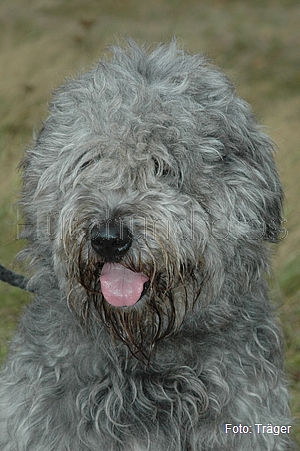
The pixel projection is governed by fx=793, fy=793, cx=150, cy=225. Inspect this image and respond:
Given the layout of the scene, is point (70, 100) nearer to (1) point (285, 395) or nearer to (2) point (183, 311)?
(2) point (183, 311)

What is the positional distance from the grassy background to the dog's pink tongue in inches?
57.8

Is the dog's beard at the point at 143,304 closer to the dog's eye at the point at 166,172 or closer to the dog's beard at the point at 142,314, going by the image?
the dog's beard at the point at 142,314

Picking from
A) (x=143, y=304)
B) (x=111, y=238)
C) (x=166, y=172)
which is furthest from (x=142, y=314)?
(x=166, y=172)

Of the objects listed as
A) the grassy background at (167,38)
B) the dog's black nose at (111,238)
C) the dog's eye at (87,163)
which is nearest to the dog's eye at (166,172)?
the dog's eye at (87,163)

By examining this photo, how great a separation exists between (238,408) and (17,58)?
5.53 metres

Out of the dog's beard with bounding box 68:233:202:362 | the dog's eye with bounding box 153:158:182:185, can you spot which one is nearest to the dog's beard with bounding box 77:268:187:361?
the dog's beard with bounding box 68:233:202:362

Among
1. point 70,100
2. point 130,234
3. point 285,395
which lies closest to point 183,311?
point 130,234

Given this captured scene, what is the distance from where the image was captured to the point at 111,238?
2.69 meters

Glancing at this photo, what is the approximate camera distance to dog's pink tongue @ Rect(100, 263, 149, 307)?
111 inches

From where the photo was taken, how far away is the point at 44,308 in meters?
3.27

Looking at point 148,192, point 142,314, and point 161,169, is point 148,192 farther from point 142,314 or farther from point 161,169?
point 142,314

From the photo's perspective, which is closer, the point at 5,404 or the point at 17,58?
the point at 5,404

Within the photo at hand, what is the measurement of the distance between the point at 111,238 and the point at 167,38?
107 inches

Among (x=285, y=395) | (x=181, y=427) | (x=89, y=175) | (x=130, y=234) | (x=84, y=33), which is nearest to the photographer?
(x=130, y=234)
